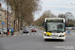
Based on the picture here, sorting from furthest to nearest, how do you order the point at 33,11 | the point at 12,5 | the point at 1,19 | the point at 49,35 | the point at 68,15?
1. the point at 68,15
2. the point at 1,19
3. the point at 33,11
4. the point at 12,5
5. the point at 49,35

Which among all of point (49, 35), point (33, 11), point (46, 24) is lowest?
point (49, 35)

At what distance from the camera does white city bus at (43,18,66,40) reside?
1727 centimetres

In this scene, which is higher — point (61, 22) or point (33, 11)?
point (33, 11)

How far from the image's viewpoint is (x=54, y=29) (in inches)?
703

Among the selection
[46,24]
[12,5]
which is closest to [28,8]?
[12,5]

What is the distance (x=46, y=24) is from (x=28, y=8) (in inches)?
1161

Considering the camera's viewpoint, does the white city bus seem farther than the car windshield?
No

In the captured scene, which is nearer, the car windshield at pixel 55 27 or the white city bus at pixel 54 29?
the white city bus at pixel 54 29

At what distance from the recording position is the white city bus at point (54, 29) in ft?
56.6

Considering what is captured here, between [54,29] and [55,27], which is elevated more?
[55,27]

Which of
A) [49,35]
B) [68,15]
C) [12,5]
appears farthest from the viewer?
[68,15]

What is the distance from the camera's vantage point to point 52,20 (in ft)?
60.4

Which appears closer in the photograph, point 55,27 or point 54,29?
point 54,29

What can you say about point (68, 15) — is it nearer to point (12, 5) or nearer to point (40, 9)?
point (40, 9)
